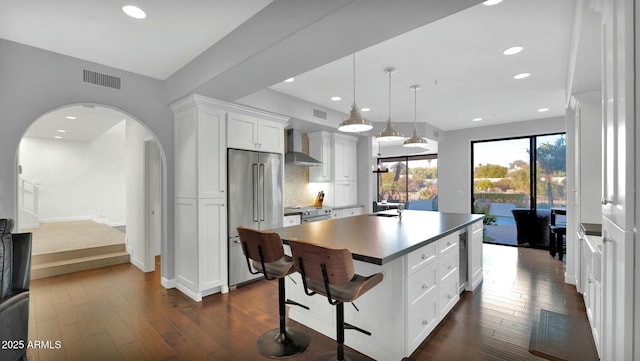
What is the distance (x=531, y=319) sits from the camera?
2.87 meters

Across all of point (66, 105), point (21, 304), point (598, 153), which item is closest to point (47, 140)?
point (66, 105)

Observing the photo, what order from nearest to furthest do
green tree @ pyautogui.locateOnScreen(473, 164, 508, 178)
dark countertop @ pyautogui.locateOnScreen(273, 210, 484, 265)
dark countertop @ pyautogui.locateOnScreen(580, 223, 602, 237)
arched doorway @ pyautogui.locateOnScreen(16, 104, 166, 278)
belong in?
dark countertop @ pyautogui.locateOnScreen(273, 210, 484, 265) → dark countertop @ pyautogui.locateOnScreen(580, 223, 602, 237) → arched doorway @ pyautogui.locateOnScreen(16, 104, 166, 278) → green tree @ pyautogui.locateOnScreen(473, 164, 508, 178)

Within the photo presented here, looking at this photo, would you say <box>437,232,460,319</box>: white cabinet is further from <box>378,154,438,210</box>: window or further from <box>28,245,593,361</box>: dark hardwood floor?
<box>378,154,438,210</box>: window

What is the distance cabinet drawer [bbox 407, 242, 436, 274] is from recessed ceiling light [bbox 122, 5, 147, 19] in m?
2.86

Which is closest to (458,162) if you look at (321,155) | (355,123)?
(321,155)

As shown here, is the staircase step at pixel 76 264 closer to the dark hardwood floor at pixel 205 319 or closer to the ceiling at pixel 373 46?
the dark hardwood floor at pixel 205 319

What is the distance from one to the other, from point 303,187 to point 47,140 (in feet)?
26.1

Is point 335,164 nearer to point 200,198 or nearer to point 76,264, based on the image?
point 200,198

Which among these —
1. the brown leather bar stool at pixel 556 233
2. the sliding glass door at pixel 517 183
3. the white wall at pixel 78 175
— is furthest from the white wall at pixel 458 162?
the white wall at pixel 78 175

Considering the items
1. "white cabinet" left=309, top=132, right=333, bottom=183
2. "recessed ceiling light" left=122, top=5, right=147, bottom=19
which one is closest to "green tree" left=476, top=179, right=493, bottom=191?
"white cabinet" left=309, top=132, right=333, bottom=183

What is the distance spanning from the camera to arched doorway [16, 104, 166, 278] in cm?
460

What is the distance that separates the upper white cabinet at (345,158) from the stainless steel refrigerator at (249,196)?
184cm

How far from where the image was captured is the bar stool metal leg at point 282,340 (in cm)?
229

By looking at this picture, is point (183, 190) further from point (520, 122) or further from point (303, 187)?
point (520, 122)
